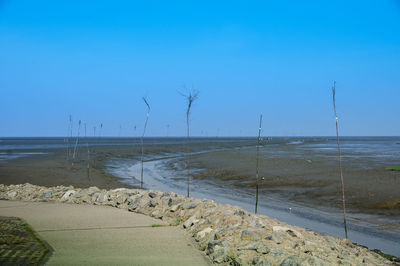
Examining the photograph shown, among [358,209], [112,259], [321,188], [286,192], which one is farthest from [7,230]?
[321,188]

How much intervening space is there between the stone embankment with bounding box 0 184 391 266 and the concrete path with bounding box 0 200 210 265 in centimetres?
34

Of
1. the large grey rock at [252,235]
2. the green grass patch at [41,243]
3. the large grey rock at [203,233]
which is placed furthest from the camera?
the large grey rock at [203,233]

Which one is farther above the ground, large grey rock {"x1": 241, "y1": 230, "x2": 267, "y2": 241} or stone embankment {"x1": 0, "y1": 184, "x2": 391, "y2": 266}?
large grey rock {"x1": 241, "y1": 230, "x2": 267, "y2": 241}

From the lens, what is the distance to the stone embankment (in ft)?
15.7

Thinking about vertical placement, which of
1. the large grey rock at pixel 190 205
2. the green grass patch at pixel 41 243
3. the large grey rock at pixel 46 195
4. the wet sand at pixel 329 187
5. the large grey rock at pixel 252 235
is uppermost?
the large grey rock at pixel 252 235

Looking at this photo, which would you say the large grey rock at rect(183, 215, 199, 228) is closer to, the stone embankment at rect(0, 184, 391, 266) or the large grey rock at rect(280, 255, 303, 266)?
the stone embankment at rect(0, 184, 391, 266)

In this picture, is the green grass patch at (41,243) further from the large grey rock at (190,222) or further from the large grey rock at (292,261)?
the large grey rock at (292,261)

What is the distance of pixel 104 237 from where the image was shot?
6.02 meters

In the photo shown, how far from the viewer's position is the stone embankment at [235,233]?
4.79m

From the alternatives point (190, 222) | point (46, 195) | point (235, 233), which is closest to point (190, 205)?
point (190, 222)

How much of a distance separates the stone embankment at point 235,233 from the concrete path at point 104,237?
0.34m

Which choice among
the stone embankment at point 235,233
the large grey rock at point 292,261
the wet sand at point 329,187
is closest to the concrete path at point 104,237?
the stone embankment at point 235,233

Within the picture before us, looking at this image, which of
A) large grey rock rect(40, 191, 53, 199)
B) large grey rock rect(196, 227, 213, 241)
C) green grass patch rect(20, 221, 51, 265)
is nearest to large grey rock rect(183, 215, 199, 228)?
large grey rock rect(196, 227, 213, 241)

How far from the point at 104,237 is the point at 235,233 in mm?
2307
